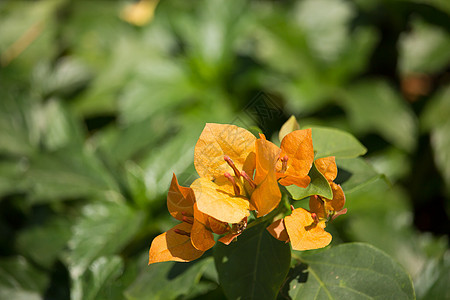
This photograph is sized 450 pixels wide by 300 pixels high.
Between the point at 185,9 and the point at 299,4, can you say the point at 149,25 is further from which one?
the point at 299,4

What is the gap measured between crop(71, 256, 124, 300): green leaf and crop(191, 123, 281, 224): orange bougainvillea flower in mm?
435

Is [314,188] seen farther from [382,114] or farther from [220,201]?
[382,114]

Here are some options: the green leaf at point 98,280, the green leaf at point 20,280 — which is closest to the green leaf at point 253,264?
the green leaf at point 98,280

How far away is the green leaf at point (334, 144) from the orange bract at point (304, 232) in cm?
15

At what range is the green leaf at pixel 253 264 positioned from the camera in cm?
61

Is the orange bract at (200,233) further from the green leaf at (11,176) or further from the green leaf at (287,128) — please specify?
the green leaf at (11,176)

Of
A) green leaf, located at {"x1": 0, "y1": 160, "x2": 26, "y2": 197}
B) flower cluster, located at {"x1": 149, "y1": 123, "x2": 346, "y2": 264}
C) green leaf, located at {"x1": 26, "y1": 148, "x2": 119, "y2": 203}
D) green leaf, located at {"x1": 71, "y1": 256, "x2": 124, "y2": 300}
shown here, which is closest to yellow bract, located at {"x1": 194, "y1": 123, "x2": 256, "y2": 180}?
flower cluster, located at {"x1": 149, "y1": 123, "x2": 346, "y2": 264}

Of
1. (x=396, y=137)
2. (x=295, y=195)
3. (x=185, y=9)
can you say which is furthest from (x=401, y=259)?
(x=185, y=9)

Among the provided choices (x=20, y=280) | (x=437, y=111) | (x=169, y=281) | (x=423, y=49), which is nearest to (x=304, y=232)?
(x=169, y=281)

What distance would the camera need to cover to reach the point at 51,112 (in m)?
1.46

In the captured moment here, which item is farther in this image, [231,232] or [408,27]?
[408,27]

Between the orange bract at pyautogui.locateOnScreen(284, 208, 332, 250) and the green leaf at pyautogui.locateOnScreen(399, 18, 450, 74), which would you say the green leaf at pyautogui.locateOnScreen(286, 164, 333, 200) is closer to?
the orange bract at pyautogui.locateOnScreen(284, 208, 332, 250)

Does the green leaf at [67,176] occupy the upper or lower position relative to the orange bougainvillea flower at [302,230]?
lower

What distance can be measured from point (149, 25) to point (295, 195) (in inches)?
62.2
